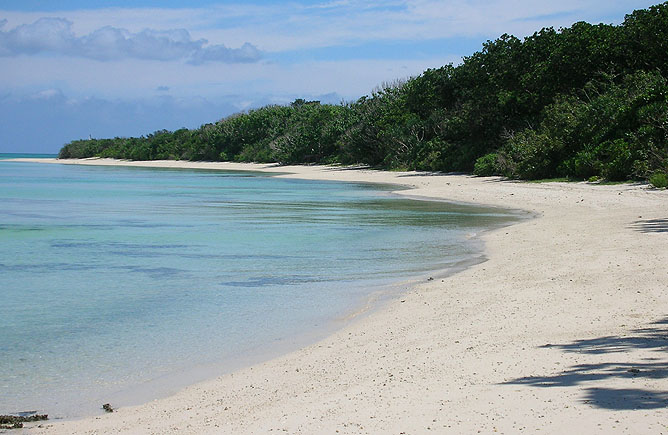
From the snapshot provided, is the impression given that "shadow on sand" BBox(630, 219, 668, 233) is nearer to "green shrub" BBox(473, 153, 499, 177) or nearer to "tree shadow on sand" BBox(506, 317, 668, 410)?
"tree shadow on sand" BBox(506, 317, 668, 410)

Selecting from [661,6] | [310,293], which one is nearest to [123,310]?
[310,293]

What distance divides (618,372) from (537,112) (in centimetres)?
3580

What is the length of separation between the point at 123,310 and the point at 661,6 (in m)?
31.0

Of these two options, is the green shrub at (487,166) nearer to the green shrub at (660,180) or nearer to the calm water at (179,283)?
the calm water at (179,283)

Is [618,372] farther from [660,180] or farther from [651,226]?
[660,180]

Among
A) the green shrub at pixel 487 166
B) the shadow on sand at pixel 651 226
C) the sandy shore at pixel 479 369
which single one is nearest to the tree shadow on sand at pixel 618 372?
the sandy shore at pixel 479 369

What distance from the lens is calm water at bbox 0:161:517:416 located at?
7.46 meters

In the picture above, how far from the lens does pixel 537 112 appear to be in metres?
39.5

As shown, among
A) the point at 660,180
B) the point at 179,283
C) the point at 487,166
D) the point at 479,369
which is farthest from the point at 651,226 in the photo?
the point at 487,166

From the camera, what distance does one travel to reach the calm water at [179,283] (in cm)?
746

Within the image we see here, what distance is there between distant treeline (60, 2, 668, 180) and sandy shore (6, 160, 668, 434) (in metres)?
17.6

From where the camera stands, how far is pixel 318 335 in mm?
8539

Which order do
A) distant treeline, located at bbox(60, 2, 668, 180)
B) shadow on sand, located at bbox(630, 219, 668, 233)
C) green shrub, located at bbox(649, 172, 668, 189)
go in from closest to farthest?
shadow on sand, located at bbox(630, 219, 668, 233), green shrub, located at bbox(649, 172, 668, 189), distant treeline, located at bbox(60, 2, 668, 180)

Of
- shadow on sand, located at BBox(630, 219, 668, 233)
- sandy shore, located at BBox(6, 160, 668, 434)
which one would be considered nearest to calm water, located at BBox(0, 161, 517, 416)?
sandy shore, located at BBox(6, 160, 668, 434)
